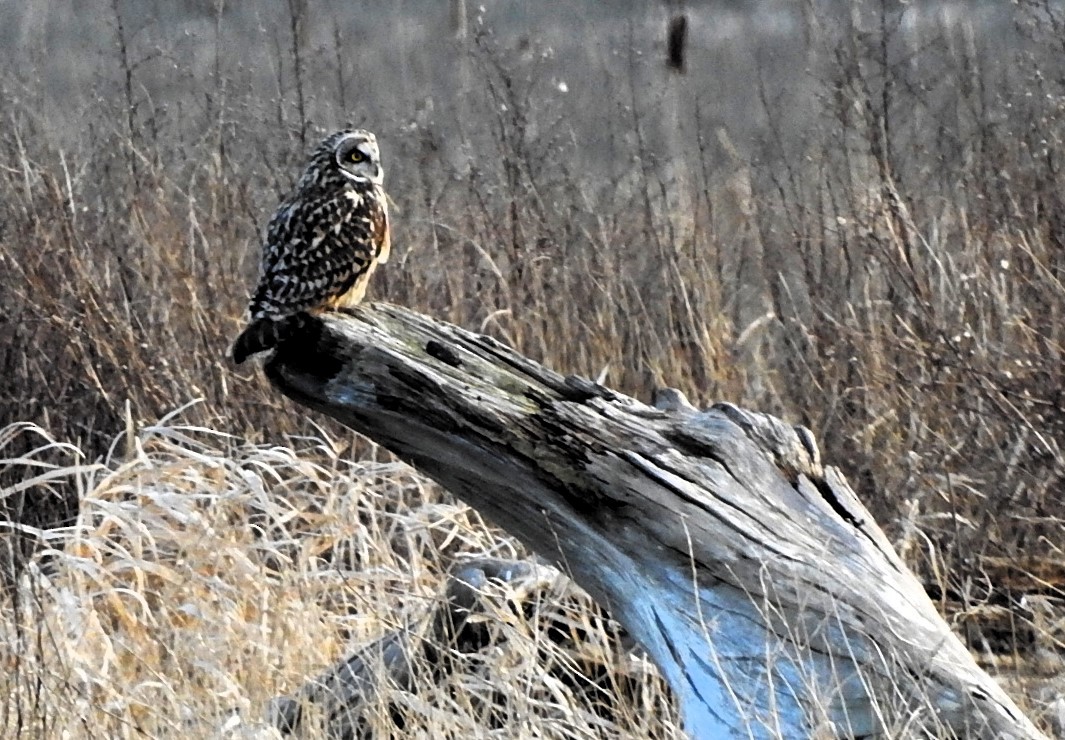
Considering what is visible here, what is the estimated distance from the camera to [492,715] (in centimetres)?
397

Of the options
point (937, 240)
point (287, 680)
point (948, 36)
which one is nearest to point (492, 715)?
point (287, 680)

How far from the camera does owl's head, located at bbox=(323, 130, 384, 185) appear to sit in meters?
4.99

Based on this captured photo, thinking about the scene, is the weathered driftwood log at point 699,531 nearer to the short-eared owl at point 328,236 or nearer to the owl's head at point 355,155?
the short-eared owl at point 328,236

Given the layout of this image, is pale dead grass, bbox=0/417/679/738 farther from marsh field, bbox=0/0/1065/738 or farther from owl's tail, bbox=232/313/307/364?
owl's tail, bbox=232/313/307/364

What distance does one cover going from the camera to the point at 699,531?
3.22 meters

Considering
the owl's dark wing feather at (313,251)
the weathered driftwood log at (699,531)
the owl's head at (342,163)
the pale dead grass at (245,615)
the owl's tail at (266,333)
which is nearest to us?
the weathered driftwood log at (699,531)

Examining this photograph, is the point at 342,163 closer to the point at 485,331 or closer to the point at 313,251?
the point at 313,251

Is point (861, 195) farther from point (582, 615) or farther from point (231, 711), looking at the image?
point (231, 711)

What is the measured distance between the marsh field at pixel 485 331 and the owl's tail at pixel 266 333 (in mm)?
684

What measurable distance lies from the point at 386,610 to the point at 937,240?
2427 mm

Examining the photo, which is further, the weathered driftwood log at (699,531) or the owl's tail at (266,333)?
the owl's tail at (266,333)

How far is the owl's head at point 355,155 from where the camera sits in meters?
4.99

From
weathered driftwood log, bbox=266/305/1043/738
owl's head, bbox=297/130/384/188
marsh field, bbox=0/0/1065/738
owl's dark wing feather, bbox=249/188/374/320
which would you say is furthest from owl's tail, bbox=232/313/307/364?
owl's head, bbox=297/130/384/188

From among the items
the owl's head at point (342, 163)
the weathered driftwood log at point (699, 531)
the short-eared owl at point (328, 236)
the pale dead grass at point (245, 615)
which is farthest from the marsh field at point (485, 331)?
the owl's head at point (342, 163)
